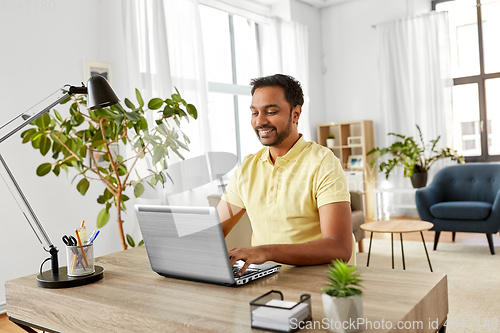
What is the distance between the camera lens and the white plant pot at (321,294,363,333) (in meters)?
0.84

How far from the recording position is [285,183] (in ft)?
5.14

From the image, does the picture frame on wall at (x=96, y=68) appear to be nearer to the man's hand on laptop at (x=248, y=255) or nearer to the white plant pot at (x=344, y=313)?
the man's hand on laptop at (x=248, y=255)

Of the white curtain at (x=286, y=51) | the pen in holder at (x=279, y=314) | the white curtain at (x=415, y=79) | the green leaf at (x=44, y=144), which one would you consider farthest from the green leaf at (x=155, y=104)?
the white curtain at (x=415, y=79)

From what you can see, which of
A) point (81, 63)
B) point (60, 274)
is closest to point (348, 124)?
point (81, 63)

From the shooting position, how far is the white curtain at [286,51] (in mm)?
6023

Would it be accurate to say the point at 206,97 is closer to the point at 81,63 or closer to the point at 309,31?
the point at 81,63

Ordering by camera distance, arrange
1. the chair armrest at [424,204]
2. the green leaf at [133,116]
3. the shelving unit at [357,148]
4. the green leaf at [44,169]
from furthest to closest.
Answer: the shelving unit at [357,148] < the chair armrest at [424,204] < the green leaf at [44,169] < the green leaf at [133,116]

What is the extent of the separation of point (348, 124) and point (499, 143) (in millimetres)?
1964

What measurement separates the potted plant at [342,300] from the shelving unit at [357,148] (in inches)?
218

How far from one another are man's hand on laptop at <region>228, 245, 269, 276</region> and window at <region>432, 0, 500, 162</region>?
222 inches

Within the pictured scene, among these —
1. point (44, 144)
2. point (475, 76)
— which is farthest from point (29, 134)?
point (475, 76)

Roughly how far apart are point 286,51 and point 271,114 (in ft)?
15.6

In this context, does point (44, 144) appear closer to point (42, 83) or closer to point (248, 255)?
point (42, 83)

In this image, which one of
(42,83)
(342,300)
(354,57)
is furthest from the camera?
(354,57)
